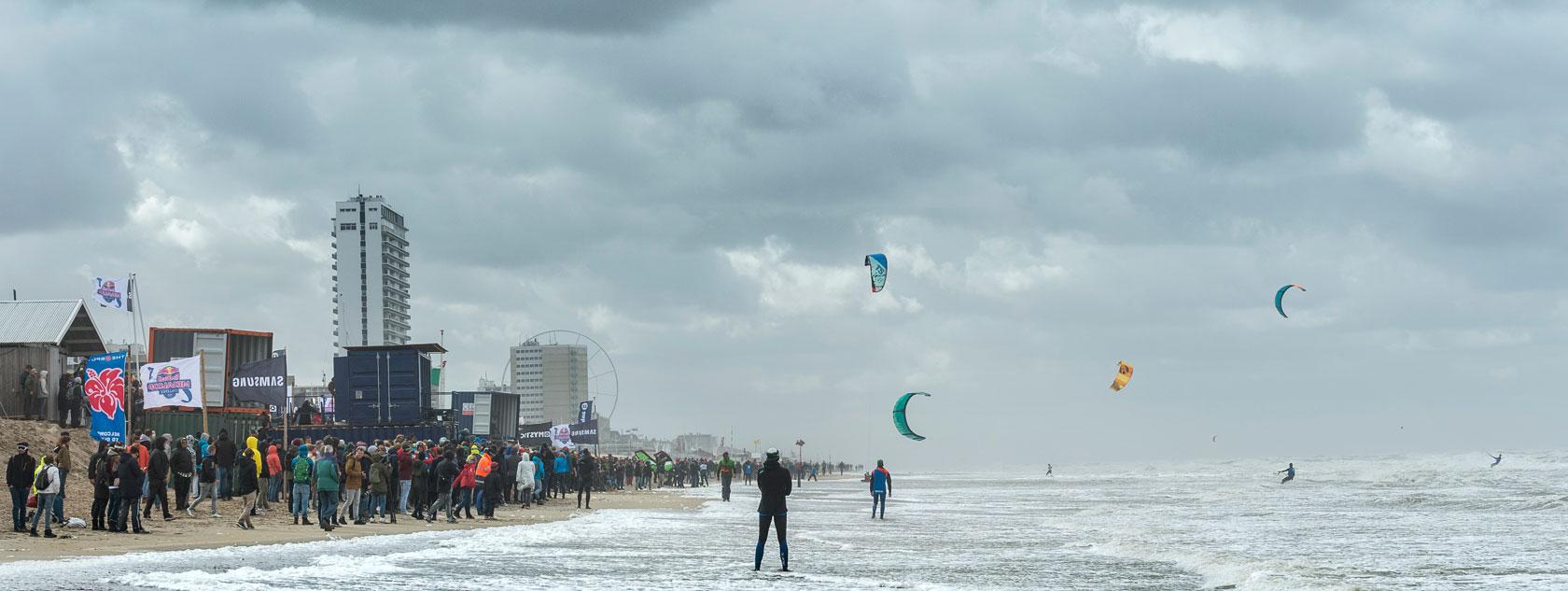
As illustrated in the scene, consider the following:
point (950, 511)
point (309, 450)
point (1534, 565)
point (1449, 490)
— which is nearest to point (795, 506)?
point (950, 511)

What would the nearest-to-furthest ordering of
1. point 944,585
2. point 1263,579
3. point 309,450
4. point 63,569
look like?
point 63,569, point 944,585, point 1263,579, point 309,450

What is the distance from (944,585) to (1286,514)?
24.3 m

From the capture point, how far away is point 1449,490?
59.4m

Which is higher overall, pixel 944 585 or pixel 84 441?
pixel 84 441

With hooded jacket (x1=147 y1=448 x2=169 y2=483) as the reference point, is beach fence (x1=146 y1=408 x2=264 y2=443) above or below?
above

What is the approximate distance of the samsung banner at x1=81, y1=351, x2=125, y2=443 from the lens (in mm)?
26000

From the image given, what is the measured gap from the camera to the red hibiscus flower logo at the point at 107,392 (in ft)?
85.5

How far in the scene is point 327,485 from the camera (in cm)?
2334

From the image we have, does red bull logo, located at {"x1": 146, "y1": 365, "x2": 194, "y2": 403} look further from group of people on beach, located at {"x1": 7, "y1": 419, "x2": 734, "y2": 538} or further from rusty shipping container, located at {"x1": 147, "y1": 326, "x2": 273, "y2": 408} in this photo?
rusty shipping container, located at {"x1": 147, "y1": 326, "x2": 273, "y2": 408}

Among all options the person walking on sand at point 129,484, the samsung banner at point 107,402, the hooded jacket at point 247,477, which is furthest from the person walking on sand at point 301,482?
the person walking on sand at point 129,484

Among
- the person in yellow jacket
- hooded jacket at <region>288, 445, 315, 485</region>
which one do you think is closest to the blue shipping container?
the person in yellow jacket

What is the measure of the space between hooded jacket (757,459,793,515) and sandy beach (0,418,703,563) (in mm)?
8025

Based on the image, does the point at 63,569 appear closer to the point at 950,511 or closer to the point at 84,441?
the point at 84,441

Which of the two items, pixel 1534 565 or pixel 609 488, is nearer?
pixel 1534 565
